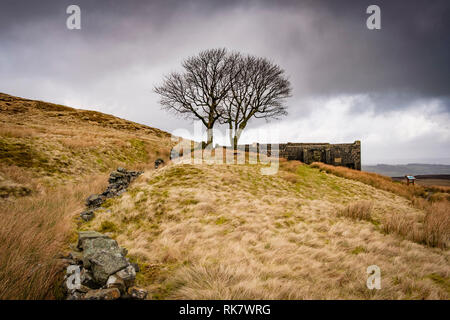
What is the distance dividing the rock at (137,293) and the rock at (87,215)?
166 inches

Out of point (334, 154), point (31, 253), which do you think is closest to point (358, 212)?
point (31, 253)

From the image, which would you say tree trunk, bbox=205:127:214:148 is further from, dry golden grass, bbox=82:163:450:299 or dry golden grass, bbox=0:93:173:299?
dry golden grass, bbox=82:163:450:299

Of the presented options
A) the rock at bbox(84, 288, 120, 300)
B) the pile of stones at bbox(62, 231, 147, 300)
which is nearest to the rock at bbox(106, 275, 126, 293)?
the pile of stones at bbox(62, 231, 147, 300)

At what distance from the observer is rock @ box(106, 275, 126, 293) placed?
253cm

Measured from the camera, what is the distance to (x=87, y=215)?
5.82 m

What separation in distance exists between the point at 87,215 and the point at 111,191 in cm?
226

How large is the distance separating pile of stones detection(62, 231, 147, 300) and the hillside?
0.69 ft

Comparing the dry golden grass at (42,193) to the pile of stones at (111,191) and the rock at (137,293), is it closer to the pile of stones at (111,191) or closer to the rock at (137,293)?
the pile of stones at (111,191)

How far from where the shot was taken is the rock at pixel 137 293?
8.09 feet

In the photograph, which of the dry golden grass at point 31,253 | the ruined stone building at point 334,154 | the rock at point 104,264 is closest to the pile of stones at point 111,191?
the dry golden grass at point 31,253

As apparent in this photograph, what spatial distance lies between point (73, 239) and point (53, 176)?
717 centimetres
